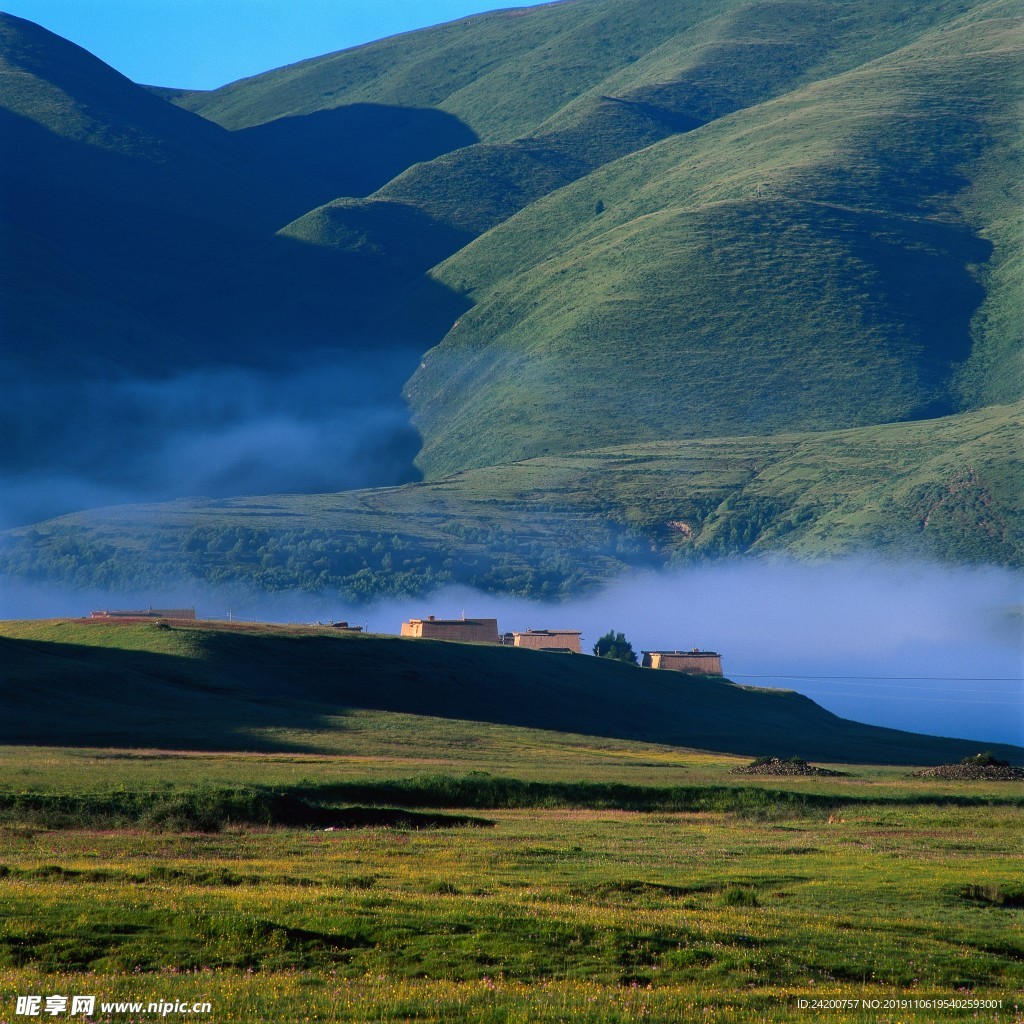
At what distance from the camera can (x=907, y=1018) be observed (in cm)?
1902

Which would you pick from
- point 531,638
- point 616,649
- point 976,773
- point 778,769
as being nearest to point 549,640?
point 531,638

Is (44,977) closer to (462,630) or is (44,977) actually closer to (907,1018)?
(907,1018)

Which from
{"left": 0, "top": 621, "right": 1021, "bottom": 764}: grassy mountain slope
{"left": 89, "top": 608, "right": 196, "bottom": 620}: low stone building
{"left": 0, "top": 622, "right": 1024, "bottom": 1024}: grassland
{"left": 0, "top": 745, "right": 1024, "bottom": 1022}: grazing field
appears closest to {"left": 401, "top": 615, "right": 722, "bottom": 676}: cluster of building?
{"left": 0, "top": 621, "right": 1021, "bottom": 764}: grassy mountain slope

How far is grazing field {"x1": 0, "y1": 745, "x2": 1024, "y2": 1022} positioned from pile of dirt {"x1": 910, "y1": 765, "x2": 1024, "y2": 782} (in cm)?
2003

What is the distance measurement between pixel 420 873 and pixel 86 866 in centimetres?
681

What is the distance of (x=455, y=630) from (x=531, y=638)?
1037 cm

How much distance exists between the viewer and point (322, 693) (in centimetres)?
8856

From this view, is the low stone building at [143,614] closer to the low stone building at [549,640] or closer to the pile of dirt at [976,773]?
the low stone building at [549,640]

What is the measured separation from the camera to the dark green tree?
14325 centimetres

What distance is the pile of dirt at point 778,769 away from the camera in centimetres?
6519

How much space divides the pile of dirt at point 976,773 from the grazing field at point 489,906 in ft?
65.7

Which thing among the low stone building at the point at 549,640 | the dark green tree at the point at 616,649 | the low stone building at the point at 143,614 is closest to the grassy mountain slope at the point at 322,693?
the low stone building at the point at 143,614

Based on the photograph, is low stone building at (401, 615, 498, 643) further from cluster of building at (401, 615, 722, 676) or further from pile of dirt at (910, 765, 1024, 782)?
pile of dirt at (910, 765, 1024, 782)

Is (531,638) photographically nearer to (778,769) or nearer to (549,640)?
(549,640)
